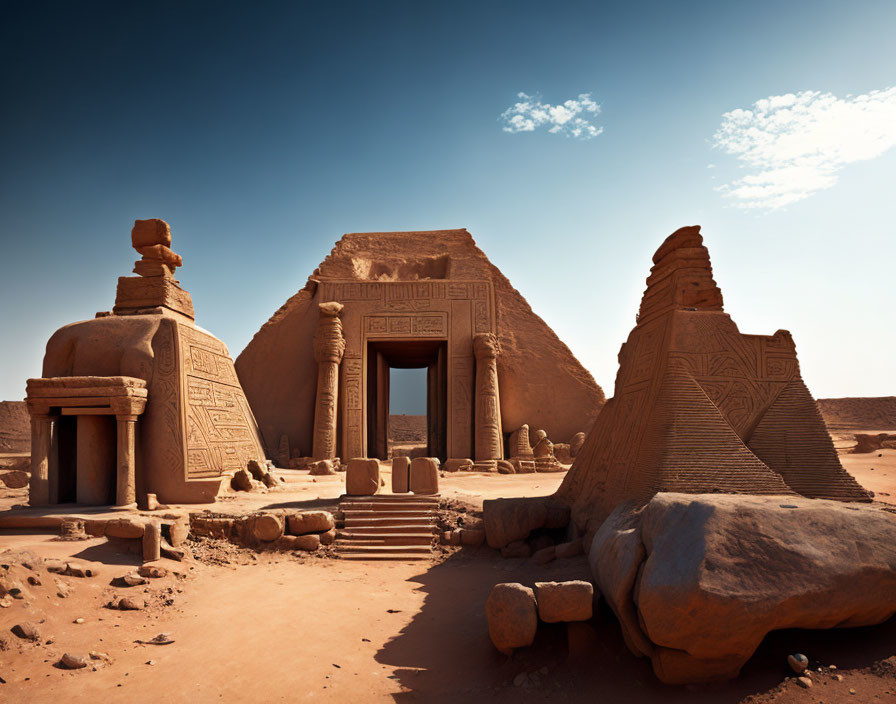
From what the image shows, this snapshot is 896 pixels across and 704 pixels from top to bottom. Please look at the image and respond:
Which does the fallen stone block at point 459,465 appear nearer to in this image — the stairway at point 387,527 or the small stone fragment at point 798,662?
the stairway at point 387,527

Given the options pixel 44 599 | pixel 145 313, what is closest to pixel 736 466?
pixel 44 599

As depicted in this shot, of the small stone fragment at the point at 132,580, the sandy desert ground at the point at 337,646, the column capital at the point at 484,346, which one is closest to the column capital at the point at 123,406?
the sandy desert ground at the point at 337,646

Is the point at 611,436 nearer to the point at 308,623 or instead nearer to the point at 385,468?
the point at 308,623

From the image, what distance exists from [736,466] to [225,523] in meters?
6.90

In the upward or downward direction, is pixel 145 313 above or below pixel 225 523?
above

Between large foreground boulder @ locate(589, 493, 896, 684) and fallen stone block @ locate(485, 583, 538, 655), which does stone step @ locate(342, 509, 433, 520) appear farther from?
large foreground boulder @ locate(589, 493, 896, 684)

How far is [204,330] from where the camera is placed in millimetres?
11344

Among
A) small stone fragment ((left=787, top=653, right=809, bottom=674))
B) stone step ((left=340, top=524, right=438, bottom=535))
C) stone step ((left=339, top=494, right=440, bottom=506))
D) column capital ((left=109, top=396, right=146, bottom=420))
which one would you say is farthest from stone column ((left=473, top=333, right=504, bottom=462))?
small stone fragment ((left=787, top=653, right=809, bottom=674))

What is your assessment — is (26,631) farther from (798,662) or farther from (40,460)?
(798,662)

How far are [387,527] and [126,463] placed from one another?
13.4ft

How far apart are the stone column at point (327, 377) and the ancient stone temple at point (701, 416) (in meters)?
9.82

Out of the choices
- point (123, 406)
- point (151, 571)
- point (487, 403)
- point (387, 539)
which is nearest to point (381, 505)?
point (387, 539)

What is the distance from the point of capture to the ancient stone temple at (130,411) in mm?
8984

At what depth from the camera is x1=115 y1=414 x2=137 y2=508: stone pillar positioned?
28.7 ft
